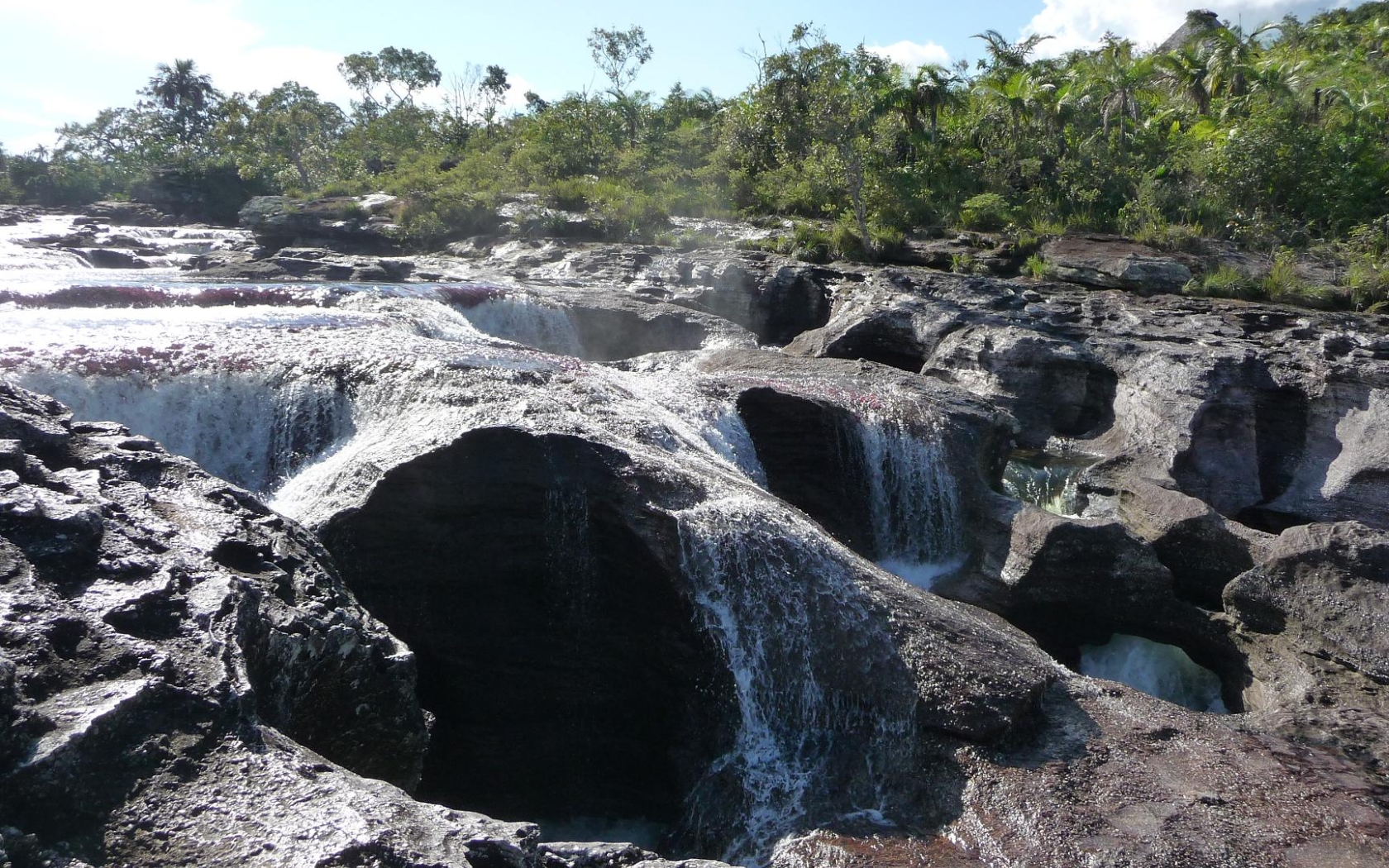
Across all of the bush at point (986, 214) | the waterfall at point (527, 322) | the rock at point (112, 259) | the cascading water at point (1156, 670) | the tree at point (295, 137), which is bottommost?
the cascading water at point (1156, 670)

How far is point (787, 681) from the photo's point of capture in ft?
20.6

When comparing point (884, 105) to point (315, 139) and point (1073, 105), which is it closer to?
point (1073, 105)

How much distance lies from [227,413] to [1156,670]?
8.95 m

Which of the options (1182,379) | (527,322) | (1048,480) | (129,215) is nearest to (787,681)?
(1048,480)

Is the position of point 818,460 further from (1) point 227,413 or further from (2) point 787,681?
(1) point 227,413

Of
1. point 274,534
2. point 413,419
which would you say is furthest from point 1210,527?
point 274,534

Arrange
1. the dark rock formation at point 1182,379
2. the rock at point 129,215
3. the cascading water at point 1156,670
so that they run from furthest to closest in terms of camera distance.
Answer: the rock at point 129,215, the dark rock formation at point 1182,379, the cascading water at point 1156,670

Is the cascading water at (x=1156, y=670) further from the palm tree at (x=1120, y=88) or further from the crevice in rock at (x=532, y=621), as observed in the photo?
the palm tree at (x=1120, y=88)

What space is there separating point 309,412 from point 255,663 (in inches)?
211

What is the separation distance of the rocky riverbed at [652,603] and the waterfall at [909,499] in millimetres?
37

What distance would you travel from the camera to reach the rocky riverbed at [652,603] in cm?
321

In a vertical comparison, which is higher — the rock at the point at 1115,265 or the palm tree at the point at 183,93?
the palm tree at the point at 183,93

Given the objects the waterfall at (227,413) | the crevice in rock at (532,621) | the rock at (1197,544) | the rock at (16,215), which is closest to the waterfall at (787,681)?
the crevice in rock at (532,621)

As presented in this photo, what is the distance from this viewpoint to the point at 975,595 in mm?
9547
